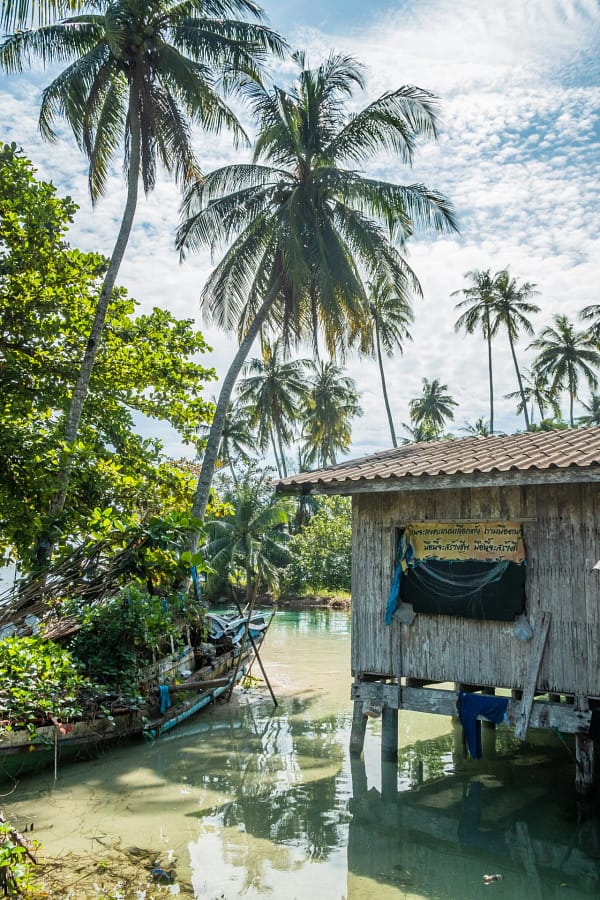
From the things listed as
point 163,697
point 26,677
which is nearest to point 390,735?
point 163,697

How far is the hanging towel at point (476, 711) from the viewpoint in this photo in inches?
353

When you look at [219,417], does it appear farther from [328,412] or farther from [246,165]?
[328,412]

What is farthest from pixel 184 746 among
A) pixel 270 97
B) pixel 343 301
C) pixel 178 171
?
pixel 270 97

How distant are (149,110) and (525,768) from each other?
42.4ft

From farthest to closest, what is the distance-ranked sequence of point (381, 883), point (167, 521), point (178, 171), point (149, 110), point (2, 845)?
point (178, 171) → point (149, 110) → point (167, 521) → point (381, 883) → point (2, 845)

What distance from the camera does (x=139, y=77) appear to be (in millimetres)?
13562

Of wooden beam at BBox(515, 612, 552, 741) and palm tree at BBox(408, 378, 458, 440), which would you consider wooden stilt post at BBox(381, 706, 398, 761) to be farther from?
palm tree at BBox(408, 378, 458, 440)

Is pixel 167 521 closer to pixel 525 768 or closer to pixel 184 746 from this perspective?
pixel 184 746

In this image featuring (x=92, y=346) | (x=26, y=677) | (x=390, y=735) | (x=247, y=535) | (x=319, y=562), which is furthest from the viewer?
(x=319, y=562)

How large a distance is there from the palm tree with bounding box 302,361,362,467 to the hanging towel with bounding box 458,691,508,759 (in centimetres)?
2869

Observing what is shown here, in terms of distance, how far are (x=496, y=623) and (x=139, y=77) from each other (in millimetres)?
11482

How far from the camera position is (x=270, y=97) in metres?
16.0

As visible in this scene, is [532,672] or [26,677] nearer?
[26,677]

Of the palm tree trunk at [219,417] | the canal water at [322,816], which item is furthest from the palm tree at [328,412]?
the canal water at [322,816]
